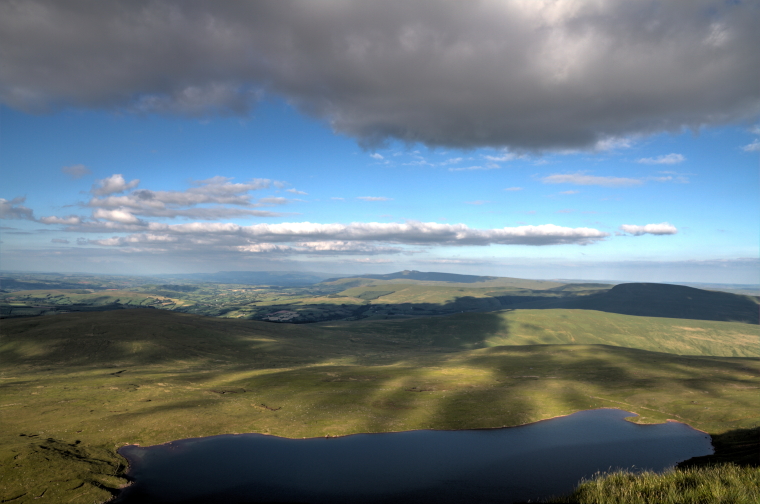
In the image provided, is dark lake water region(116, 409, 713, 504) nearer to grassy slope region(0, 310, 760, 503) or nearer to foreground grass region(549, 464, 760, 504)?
grassy slope region(0, 310, 760, 503)

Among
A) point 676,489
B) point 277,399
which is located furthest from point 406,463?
point 277,399

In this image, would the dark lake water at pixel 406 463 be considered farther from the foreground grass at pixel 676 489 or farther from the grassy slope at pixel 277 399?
the foreground grass at pixel 676 489

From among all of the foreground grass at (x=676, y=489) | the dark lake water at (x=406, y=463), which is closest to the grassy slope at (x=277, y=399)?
the dark lake water at (x=406, y=463)

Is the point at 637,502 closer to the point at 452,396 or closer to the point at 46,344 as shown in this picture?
the point at 452,396

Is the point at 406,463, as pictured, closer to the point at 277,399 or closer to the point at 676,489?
the point at 676,489

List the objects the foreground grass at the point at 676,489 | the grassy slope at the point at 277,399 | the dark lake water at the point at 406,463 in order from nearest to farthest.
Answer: the foreground grass at the point at 676,489
the dark lake water at the point at 406,463
the grassy slope at the point at 277,399

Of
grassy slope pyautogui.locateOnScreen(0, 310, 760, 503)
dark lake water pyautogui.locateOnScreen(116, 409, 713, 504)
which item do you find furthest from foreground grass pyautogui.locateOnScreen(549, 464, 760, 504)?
grassy slope pyautogui.locateOnScreen(0, 310, 760, 503)
